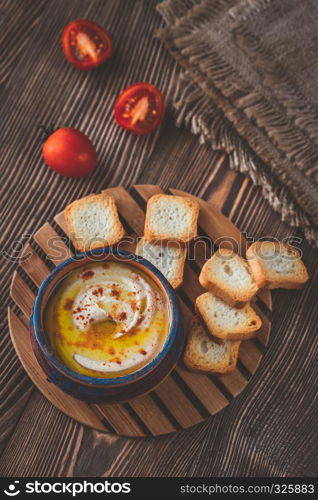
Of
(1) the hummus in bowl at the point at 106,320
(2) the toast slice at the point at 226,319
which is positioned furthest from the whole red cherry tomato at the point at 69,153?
(2) the toast slice at the point at 226,319

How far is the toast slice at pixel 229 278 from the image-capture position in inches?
67.2

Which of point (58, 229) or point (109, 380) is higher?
point (58, 229)

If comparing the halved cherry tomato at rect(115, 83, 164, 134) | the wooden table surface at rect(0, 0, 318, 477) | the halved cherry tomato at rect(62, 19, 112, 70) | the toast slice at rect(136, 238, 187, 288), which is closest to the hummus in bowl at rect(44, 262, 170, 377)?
the toast slice at rect(136, 238, 187, 288)

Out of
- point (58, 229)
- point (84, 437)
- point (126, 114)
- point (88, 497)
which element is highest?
point (126, 114)

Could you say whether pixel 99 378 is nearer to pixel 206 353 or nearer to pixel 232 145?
pixel 206 353

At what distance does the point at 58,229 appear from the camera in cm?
182

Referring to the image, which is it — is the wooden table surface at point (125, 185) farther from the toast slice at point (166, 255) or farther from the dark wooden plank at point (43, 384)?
the toast slice at point (166, 255)

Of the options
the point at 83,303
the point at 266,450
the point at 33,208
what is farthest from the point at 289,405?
the point at 33,208

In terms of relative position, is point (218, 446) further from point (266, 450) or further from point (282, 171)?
point (282, 171)

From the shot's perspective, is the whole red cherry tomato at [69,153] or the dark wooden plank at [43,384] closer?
the dark wooden plank at [43,384]

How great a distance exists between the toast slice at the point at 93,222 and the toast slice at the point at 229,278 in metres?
0.29

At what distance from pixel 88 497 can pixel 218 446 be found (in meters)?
0.42

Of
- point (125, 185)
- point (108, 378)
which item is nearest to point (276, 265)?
point (125, 185)

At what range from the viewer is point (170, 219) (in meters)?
1.75
